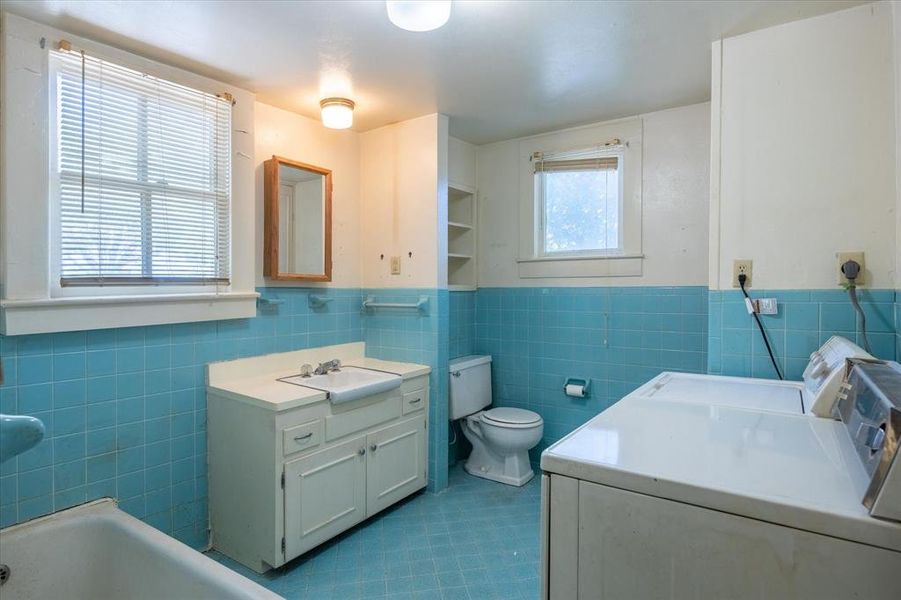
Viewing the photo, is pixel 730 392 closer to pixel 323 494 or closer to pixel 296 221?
pixel 323 494

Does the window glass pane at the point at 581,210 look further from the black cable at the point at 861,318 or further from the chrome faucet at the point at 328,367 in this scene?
the chrome faucet at the point at 328,367

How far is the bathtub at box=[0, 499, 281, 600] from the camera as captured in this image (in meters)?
1.46

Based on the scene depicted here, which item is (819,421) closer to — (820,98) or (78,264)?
(820,98)

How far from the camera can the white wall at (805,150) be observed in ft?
5.41

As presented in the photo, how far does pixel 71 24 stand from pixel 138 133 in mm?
422

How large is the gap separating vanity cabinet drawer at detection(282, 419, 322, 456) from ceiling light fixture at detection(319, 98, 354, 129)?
5.10 ft

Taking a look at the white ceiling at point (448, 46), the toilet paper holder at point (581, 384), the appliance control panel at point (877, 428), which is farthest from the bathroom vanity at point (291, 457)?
the appliance control panel at point (877, 428)

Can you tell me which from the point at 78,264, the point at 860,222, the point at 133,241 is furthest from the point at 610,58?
the point at 78,264

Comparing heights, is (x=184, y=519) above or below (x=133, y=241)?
below

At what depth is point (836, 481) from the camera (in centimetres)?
86

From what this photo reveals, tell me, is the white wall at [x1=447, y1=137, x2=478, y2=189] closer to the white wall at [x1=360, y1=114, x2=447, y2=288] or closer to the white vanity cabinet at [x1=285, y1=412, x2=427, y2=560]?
the white wall at [x1=360, y1=114, x2=447, y2=288]

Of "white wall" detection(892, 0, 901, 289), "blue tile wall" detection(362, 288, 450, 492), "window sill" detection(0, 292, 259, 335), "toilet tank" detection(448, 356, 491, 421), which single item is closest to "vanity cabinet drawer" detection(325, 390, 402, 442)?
"blue tile wall" detection(362, 288, 450, 492)

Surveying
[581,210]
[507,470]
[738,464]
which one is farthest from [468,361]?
[738,464]

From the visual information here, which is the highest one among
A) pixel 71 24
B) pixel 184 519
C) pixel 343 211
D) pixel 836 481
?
pixel 71 24
